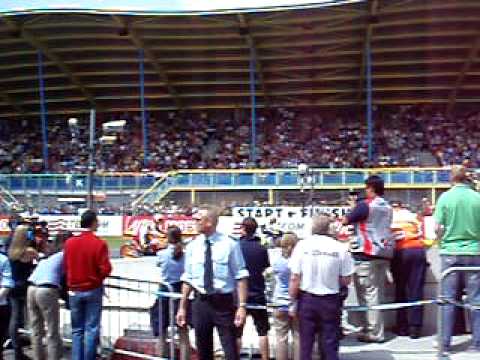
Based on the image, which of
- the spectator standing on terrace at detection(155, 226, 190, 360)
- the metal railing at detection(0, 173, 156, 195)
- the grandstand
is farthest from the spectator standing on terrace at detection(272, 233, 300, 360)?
the grandstand

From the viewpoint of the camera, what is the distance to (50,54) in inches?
1593

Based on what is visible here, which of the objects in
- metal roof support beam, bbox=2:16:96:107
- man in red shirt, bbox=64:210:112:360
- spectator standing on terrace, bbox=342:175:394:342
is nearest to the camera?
man in red shirt, bbox=64:210:112:360

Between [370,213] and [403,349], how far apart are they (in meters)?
1.51

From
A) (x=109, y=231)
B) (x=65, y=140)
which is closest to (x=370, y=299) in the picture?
(x=109, y=231)

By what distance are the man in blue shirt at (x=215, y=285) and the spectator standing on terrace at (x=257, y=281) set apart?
0.86m

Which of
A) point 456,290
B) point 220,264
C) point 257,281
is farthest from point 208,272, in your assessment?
point 456,290

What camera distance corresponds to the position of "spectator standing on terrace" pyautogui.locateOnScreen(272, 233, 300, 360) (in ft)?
24.7

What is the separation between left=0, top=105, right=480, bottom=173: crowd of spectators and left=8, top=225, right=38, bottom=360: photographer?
30110 mm

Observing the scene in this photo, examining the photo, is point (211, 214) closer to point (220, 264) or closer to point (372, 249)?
point (220, 264)

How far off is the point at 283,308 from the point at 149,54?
110ft

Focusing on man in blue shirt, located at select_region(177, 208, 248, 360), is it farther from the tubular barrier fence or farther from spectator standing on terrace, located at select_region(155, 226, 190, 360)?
the tubular barrier fence

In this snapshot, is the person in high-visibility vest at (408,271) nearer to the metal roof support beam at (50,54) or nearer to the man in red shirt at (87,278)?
the man in red shirt at (87,278)

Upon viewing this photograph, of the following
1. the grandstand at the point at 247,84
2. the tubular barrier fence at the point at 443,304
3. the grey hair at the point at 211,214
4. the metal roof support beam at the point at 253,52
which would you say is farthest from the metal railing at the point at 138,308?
the metal roof support beam at the point at 253,52

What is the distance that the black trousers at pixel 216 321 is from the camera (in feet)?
21.6
